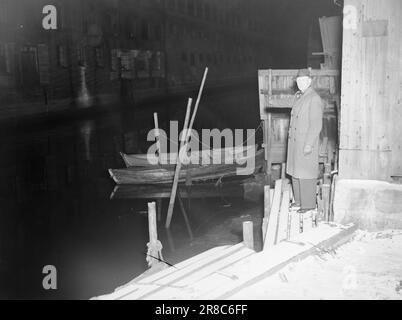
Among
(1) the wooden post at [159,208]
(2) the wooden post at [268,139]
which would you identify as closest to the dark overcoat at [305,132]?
(1) the wooden post at [159,208]

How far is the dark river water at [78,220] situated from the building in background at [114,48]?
6730 mm

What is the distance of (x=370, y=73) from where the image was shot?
511 cm

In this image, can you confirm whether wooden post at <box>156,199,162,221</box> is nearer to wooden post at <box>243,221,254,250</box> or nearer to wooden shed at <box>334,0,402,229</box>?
wooden post at <box>243,221,254,250</box>

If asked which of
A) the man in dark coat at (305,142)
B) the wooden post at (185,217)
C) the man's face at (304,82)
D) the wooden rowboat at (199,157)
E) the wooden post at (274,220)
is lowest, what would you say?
the wooden post at (185,217)

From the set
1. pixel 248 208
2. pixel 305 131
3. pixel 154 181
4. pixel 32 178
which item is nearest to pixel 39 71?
pixel 32 178

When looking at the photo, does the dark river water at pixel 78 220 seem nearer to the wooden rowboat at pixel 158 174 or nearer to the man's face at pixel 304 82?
the wooden rowboat at pixel 158 174

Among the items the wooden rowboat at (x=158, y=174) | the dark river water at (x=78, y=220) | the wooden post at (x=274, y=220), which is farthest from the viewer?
the wooden rowboat at (x=158, y=174)

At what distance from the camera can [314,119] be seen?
6.02 meters

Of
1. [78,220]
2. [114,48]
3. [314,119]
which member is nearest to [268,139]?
[78,220]

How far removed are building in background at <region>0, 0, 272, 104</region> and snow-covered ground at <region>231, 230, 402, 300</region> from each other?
24.2m

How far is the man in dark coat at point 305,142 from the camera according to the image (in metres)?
6.02

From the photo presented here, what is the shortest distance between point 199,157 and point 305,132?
345 inches

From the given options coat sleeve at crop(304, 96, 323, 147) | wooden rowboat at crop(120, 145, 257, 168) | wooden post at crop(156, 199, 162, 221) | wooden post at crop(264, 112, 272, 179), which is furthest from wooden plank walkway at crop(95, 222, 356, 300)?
wooden rowboat at crop(120, 145, 257, 168)

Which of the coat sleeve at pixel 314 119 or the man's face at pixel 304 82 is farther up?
the man's face at pixel 304 82
